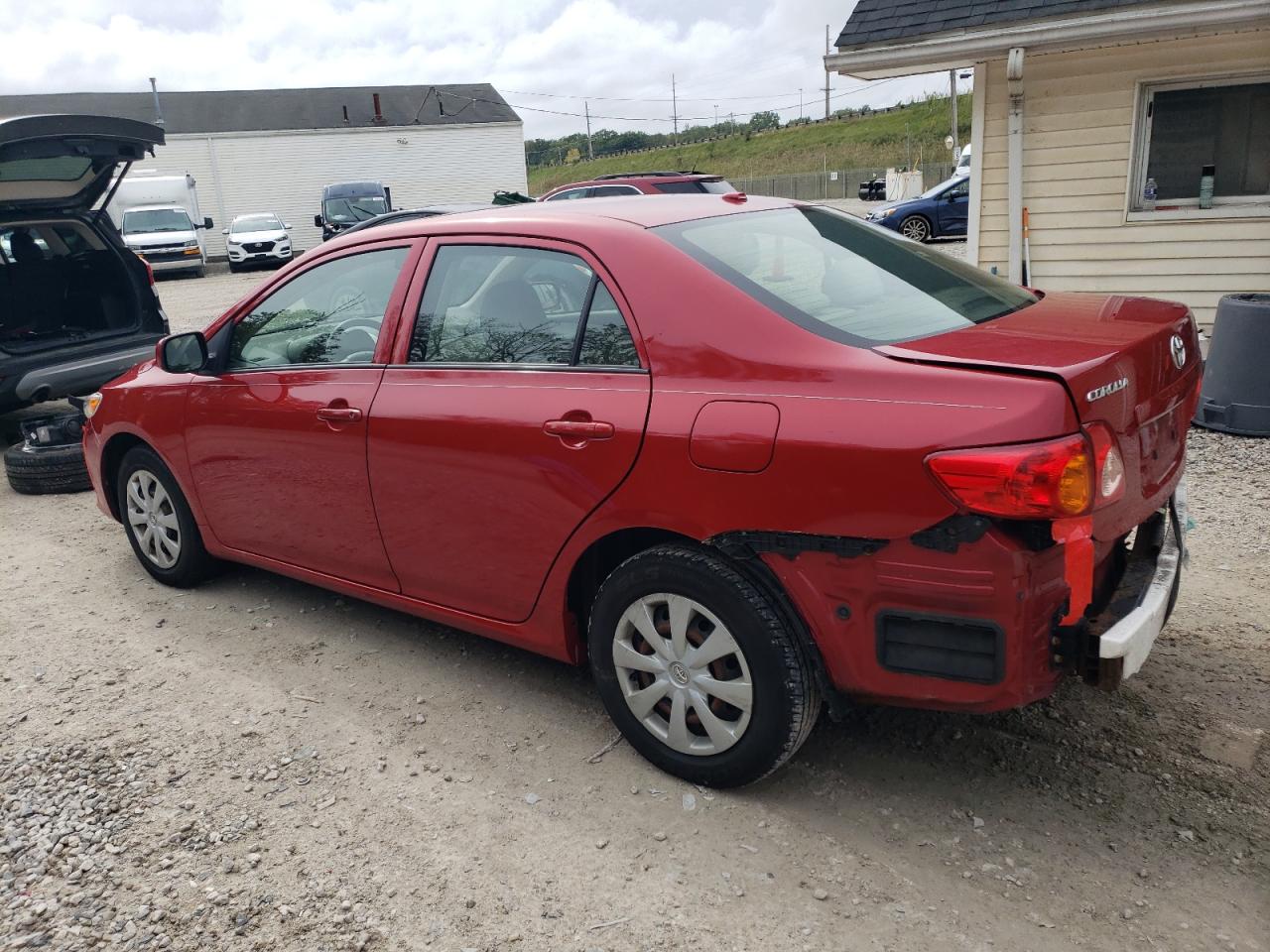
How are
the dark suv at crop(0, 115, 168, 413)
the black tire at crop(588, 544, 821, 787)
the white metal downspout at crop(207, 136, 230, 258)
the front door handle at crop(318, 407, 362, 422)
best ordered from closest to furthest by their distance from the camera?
the black tire at crop(588, 544, 821, 787) → the front door handle at crop(318, 407, 362, 422) → the dark suv at crop(0, 115, 168, 413) → the white metal downspout at crop(207, 136, 230, 258)

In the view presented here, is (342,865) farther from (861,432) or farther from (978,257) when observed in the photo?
(978,257)

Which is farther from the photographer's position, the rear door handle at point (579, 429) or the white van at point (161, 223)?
the white van at point (161, 223)

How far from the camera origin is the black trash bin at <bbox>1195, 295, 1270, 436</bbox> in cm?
605

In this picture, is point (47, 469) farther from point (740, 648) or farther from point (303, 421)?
point (740, 648)

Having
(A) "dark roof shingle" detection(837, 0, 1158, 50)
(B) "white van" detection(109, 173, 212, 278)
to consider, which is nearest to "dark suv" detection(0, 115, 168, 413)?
(A) "dark roof shingle" detection(837, 0, 1158, 50)

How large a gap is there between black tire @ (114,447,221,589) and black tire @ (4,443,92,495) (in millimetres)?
2100

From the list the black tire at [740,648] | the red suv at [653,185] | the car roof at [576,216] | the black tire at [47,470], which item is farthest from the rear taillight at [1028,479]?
the red suv at [653,185]

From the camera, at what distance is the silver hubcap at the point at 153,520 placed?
463 cm

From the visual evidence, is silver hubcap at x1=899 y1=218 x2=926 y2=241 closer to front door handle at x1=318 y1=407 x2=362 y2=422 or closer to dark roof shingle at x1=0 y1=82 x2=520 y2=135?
front door handle at x1=318 y1=407 x2=362 y2=422

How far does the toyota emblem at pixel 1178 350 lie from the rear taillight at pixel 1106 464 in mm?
558

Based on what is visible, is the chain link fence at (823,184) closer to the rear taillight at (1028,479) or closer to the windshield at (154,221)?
the windshield at (154,221)

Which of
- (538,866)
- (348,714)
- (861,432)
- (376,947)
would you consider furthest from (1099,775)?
(348,714)

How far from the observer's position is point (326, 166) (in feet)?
132

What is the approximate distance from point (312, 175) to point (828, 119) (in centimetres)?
4342
